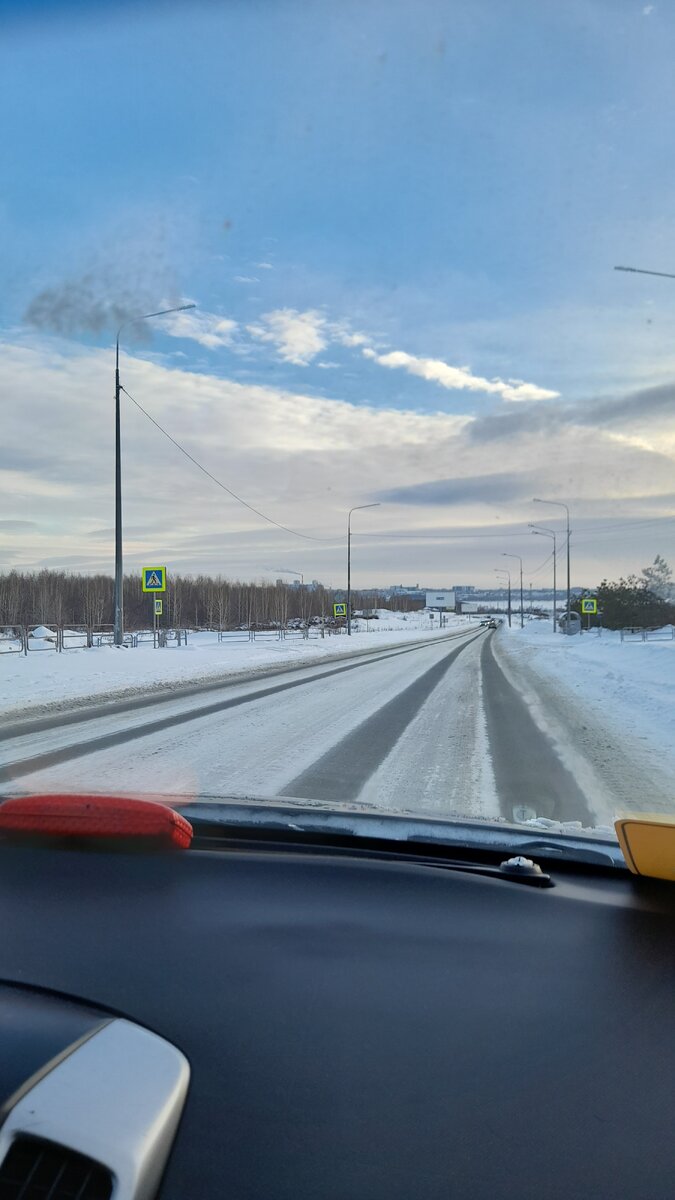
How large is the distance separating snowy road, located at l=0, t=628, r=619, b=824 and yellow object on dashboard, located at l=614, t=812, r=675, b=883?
3.23 feet

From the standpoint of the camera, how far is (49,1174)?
1194 millimetres

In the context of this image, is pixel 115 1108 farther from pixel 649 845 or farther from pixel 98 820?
pixel 649 845

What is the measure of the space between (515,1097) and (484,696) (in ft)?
46.8

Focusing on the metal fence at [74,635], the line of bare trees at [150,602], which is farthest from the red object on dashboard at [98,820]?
the line of bare trees at [150,602]

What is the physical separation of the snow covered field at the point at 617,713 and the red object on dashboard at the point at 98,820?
16.1 ft

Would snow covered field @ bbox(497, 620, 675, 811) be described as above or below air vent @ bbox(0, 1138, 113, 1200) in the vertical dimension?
below

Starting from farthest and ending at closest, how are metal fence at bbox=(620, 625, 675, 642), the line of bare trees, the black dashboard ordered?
1. the line of bare trees
2. metal fence at bbox=(620, 625, 675, 642)
3. the black dashboard

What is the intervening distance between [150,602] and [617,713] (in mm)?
77247

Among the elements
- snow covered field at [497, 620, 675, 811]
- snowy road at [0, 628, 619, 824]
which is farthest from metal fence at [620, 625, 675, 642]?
snowy road at [0, 628, 619, 824]

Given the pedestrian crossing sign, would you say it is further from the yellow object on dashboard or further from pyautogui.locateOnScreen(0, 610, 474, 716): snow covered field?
the yellow object on dashboard

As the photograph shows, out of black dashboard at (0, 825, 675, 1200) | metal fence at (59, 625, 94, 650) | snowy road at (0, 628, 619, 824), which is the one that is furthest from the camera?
metal fence at (59, 625, 94, 650)

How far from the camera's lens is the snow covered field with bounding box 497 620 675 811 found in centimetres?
759

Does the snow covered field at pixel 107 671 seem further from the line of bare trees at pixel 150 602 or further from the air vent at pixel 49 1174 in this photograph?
the line of bare trees at pixel 150 602

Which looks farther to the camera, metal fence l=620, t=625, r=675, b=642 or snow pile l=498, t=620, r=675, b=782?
metal fence l=620, t=625, r=675, b=642
